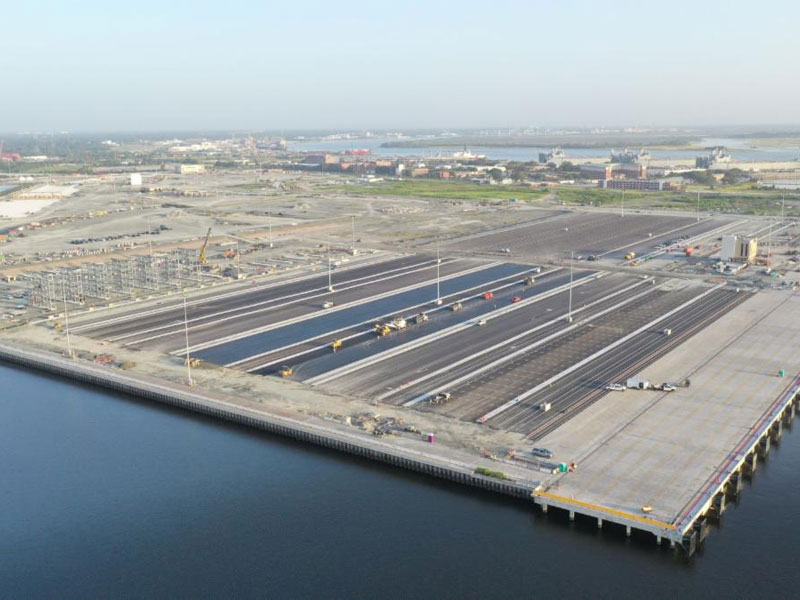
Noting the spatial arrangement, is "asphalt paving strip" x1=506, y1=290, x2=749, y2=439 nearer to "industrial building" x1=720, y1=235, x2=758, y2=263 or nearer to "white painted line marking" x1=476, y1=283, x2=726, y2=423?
"white painted line marking" x1=476, y1=283, x2=726, y2=423

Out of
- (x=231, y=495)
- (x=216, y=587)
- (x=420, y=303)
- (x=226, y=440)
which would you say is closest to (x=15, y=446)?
(x=226, y=440)

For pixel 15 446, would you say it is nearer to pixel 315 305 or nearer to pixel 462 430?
pixel 462 430

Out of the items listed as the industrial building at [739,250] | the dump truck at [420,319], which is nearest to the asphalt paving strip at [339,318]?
the dump truck at [420,319]

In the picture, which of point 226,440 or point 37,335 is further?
point 37,335

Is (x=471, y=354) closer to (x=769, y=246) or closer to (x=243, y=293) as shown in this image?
(x=243, y=293)

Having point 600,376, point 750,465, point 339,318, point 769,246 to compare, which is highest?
point 769,246

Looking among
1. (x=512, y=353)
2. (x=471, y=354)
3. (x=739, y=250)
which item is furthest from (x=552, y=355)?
(x=739, y=250)
